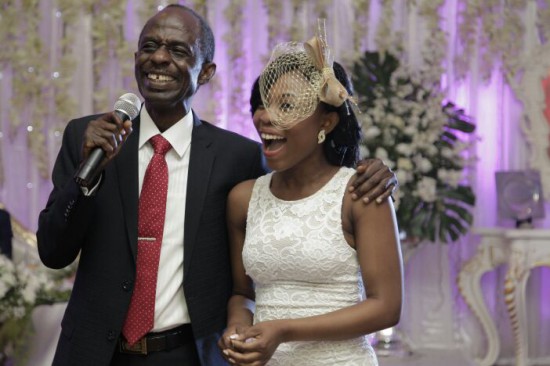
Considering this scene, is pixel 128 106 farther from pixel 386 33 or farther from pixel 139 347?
pixel 386 33

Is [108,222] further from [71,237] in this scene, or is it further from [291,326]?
[291,326]

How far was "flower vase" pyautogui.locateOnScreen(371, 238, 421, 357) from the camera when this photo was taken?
4875 millimetres

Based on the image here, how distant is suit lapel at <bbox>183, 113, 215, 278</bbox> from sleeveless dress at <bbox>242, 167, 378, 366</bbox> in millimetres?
167

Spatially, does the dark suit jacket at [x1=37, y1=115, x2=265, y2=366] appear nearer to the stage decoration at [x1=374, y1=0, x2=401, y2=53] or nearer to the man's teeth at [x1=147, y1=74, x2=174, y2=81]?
the man's teeth at [x1=147, y1=74, x2=174, y2=81]

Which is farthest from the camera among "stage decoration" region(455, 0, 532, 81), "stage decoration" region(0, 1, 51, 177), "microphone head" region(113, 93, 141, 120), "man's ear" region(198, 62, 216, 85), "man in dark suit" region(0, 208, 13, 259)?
"stage decoration" region(455, 0, 532, 81)

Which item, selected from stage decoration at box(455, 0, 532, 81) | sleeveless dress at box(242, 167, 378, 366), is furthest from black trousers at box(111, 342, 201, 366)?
stage decoration at box(455, 0, 532, 81)

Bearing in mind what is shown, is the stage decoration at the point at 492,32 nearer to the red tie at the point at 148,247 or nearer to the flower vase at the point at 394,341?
the flower vase at the point at 394,341

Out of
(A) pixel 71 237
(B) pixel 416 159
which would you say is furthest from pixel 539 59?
(A) pixel 71 237

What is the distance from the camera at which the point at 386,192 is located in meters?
2.13

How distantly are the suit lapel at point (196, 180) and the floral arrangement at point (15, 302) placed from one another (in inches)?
66.6

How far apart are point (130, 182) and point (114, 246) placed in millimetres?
187

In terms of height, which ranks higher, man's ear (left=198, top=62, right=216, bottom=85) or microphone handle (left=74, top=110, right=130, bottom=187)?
man's ear (left=198, top=62, right=216, bottom=85)

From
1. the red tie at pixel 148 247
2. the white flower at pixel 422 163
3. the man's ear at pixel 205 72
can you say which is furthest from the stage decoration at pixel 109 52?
the red tie at pixel 148 247

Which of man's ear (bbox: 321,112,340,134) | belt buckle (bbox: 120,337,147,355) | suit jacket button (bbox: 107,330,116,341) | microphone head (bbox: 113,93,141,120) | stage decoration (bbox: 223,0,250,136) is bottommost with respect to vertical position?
belt buckle (bbox: 120,337,147,355)
